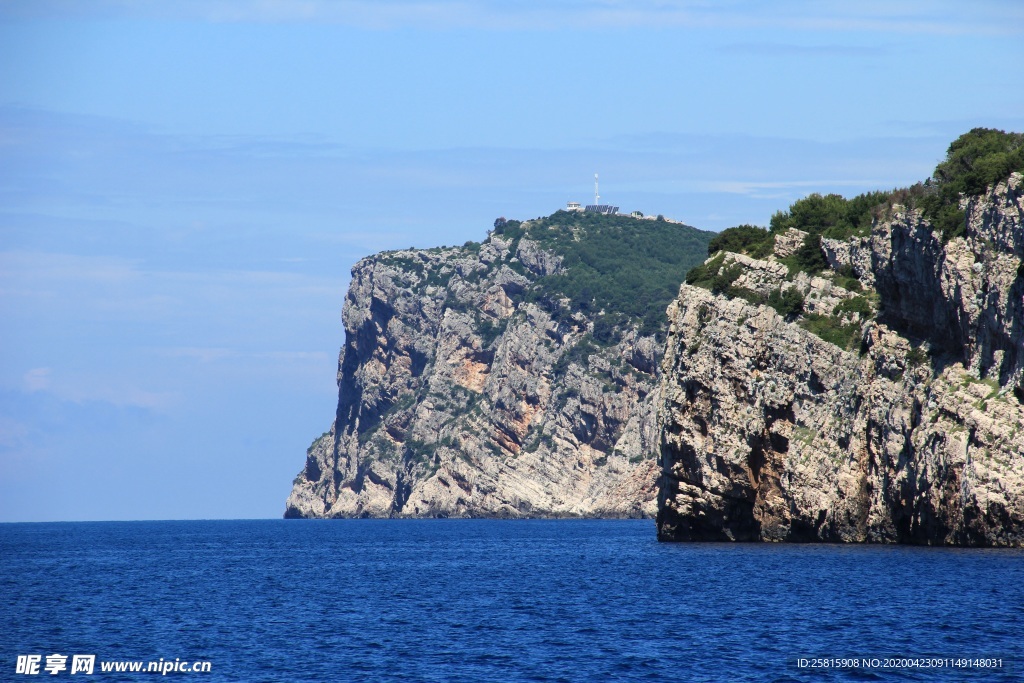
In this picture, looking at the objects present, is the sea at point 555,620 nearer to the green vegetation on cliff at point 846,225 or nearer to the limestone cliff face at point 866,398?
the limestone cliff face at point 866,398

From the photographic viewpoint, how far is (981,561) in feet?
206

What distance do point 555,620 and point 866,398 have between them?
35.8 m

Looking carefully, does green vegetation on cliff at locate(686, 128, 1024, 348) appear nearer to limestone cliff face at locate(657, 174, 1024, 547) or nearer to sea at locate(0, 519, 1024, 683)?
limestone cliff face at locate(657, 174, 1024, 547)

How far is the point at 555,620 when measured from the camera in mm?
53406

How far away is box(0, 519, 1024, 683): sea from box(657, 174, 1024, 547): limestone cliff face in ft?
11.4

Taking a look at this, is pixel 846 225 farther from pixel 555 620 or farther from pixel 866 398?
pixel 555 620

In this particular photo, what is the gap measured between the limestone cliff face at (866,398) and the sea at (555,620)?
11.4ft

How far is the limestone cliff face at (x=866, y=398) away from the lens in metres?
69.3

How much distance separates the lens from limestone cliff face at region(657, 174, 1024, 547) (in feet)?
227

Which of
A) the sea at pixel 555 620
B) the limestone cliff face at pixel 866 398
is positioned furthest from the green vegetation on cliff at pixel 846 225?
the sea at pixel 555 620

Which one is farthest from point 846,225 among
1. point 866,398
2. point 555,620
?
point 555,620

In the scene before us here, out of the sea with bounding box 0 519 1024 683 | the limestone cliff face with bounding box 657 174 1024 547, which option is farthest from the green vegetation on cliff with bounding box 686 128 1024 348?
the sea with bounding box 0 519 1024 683

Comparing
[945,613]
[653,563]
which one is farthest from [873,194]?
[945,613]

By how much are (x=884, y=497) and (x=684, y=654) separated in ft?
132
